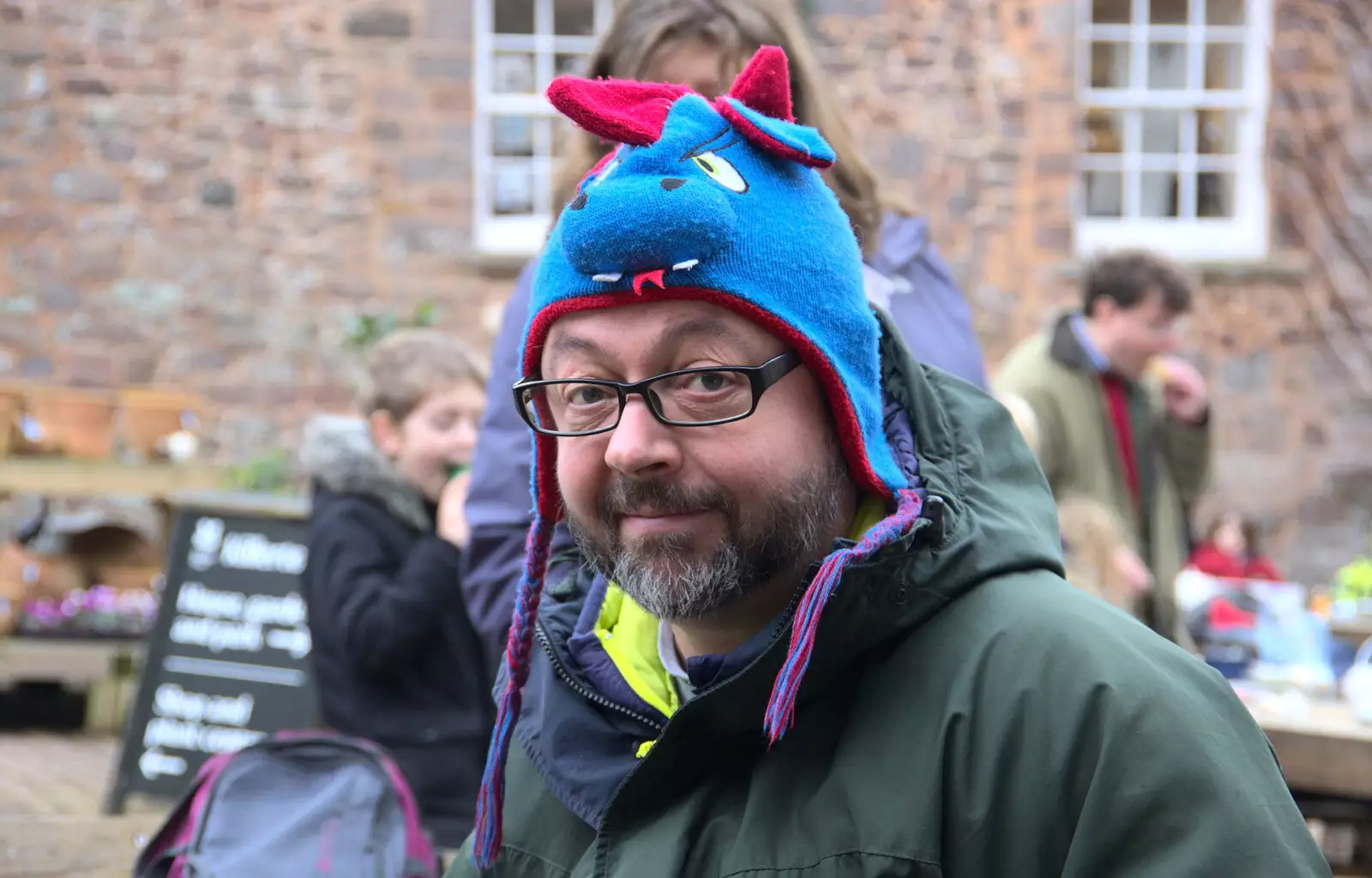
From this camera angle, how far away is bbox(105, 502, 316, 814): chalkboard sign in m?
5.21

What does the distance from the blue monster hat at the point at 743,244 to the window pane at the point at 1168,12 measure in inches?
363

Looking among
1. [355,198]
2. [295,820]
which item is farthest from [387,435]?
[355,198]

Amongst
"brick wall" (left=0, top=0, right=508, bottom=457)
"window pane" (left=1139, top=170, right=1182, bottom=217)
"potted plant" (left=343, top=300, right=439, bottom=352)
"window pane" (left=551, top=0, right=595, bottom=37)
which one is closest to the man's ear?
"potted plant" (left=343, top=300, right=439, bottom=352)

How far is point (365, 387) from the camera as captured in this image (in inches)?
153

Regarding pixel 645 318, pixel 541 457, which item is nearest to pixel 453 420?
pixel 541 457

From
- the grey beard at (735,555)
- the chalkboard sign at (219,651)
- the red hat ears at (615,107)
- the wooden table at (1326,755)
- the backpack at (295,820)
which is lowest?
the chalkboard sign at (219,651)

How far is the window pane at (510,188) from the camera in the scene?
9.87 m

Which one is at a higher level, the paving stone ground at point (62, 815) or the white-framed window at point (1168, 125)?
the white-framed window at point (1168, 125)

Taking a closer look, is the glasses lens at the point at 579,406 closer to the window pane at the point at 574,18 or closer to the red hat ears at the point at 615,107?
the red hat ears at the point at 615,107

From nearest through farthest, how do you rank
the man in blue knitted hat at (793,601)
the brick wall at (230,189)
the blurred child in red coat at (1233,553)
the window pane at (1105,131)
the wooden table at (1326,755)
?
1. the man in blue knitted hat at (793,601)
2. the wooden table at (1326,755)
3. the blurred child in red coat at (1233,553)
4. the brick wall at (230,189)
5. the window pane at (1105,131)

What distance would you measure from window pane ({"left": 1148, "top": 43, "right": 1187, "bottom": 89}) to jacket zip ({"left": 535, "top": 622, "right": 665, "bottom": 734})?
30.4ft

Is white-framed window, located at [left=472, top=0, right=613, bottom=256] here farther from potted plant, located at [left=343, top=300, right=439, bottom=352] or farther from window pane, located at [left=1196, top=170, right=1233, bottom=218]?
window pane, located at [left=1196, top=170, right=1233, bottom=218]

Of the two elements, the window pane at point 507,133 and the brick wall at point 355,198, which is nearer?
the brick wall at point 355,198

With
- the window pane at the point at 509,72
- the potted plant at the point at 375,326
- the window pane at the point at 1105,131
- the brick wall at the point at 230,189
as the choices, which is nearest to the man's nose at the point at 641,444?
the potted plant at the point at 375,326
